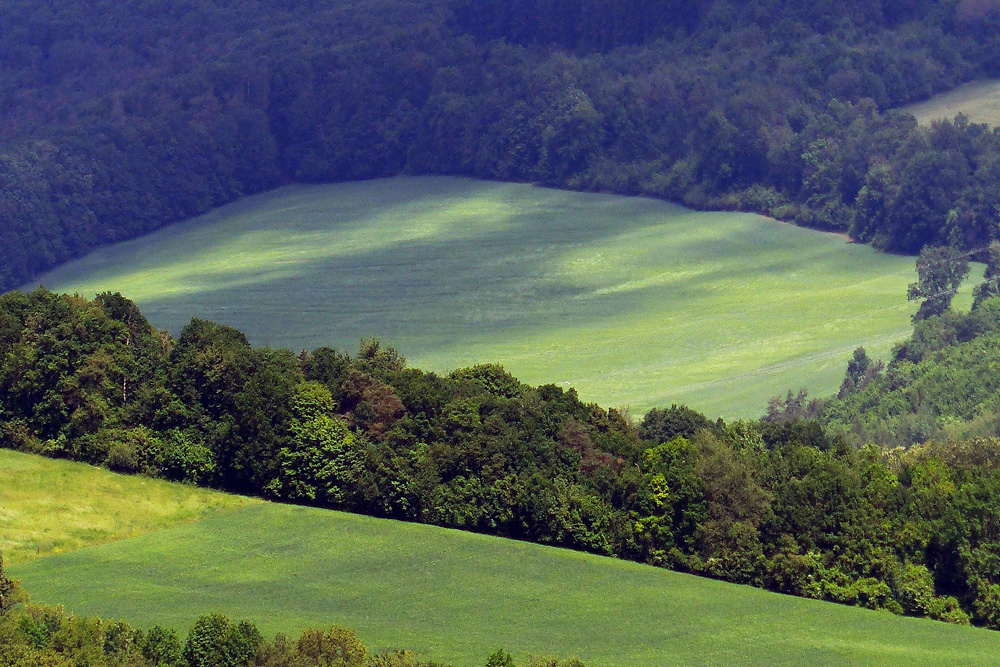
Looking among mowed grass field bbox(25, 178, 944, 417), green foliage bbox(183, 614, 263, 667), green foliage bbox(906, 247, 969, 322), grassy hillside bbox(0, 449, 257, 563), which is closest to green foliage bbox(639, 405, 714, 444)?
grassy hillside bbox(0, 449, 257, 563)

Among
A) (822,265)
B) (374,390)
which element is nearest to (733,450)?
(374,390)

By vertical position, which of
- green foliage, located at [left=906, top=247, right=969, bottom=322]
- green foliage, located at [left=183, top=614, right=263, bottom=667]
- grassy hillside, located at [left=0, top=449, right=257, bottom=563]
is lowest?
green foliage, located at [left=183, top=614, right=263, bottom=667]

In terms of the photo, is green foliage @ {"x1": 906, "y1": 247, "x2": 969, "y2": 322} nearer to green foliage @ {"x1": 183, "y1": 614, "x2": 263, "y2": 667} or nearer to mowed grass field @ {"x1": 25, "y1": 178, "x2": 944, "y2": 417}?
mowed grass field @ {"x1": 25, "y1": 178, "x2": 944, "y2": 417}

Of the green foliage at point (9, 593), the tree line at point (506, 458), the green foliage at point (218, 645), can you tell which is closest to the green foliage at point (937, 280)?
the tree line at point (506, 458)

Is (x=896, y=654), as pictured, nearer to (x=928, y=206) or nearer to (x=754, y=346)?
(x=754, y=346)

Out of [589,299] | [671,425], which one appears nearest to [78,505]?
[671,425]

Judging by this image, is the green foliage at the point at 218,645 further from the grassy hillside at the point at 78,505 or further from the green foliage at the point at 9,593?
the grassy hillside at the point at 78,505
